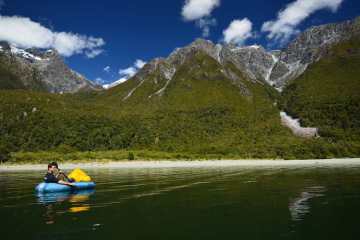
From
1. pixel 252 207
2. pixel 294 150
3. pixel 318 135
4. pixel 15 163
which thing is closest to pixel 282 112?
pixel 318 135

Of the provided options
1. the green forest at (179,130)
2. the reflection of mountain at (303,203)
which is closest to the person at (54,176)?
the reflection of mountain at (303,203)

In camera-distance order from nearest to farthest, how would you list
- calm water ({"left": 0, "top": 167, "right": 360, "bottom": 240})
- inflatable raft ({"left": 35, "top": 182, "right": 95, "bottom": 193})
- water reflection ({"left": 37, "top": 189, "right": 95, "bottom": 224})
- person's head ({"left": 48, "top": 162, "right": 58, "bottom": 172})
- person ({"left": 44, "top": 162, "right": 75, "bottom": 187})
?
calm water ({"left": 0, "top": 167, "right": 360, "bottom": 240})
water reflection ({"left": 37, "top": 189, "right": 95, "bottom": 224})
inflatable raft ({"left": 35, "top": 182, "right": 95, "bottom": 193})
person's head ({"left": 48, "top": 162, "right": 58, "bottom": 172})
person ({"left": 44, "top": 162, "right": 75, "bottom": 187})

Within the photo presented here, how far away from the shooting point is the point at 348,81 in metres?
177

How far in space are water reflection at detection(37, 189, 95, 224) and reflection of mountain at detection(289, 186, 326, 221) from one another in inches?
528

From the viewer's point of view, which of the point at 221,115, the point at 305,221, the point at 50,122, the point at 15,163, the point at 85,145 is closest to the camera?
the point at 305,221

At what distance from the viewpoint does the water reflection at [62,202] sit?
2316 cm

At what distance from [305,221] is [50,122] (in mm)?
132906

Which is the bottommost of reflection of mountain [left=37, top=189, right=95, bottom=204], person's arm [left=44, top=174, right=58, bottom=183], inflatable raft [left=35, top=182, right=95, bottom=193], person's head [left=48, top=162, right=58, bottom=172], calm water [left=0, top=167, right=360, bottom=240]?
calm water [left=0, top=167, right=360, bottom=240]

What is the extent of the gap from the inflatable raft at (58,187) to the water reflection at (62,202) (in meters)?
0.35

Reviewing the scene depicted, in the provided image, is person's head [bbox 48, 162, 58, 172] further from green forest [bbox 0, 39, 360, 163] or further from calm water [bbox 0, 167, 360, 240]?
green forest [bbox 0, 39, 360, 163]

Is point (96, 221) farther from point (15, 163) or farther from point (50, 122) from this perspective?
point (50, 122)

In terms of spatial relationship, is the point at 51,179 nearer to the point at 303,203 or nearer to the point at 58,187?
the point at 58,187

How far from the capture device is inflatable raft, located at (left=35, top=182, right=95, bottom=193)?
3278cm

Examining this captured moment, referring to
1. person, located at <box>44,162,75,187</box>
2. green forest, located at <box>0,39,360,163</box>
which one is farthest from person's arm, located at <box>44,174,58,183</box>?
green forest, located at <box>0,39,360,163</box>
